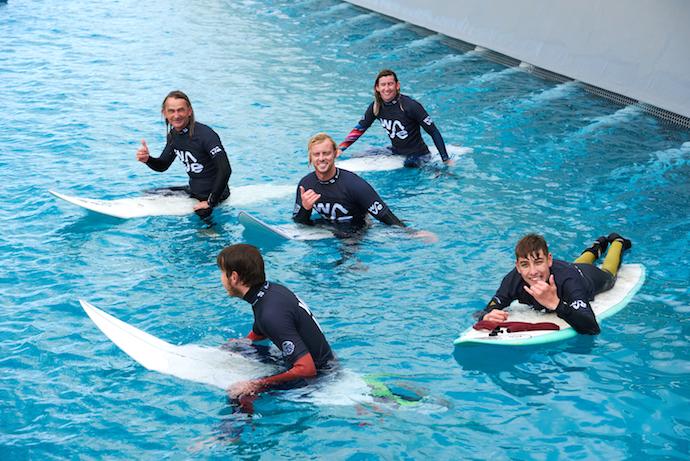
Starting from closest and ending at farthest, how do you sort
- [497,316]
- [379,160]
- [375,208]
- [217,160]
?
[497,316]
[375,208]
[217,160]
[379,160]

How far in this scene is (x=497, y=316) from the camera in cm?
664

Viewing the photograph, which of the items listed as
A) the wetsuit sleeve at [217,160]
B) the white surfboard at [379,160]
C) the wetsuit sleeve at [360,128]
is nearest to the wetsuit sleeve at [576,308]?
the wetsuit sleeve at [217,160]

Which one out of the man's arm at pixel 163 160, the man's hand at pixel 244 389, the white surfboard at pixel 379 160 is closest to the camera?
the man's hand at pixel 244 389

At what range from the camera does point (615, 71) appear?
530 inches

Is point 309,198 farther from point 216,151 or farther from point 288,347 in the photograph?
point 288,347

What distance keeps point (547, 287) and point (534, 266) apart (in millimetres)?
208

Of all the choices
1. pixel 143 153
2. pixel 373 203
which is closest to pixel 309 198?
pixel 373 203

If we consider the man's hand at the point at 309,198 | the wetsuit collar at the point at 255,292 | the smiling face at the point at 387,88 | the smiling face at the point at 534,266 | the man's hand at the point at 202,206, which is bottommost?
the man's hand at the point at 202,206

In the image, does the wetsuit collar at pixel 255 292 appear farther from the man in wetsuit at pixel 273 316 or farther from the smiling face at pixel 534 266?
the smiling face at pixel 534 266

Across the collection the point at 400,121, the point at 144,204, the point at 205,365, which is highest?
the point at 400,121

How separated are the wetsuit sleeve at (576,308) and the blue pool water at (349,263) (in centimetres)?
23

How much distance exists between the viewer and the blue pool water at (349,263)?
19.0 ft

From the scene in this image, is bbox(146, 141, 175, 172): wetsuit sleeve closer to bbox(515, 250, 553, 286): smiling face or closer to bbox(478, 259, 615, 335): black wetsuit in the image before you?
bbox(478, 259, 615, 335): black wetsuit

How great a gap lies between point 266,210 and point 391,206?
1408 millimetres
